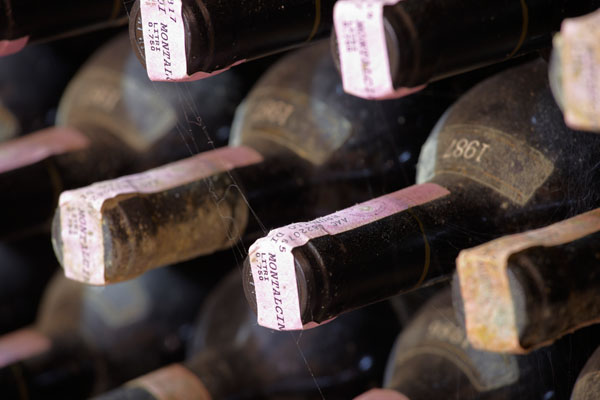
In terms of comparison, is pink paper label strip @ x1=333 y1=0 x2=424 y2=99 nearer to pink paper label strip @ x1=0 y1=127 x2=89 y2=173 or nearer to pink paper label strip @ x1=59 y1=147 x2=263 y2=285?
pink paper label strip @ x1=59 y1=147 x2=263 y2=285

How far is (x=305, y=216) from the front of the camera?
596mm

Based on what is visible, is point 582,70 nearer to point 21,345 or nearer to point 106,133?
point 106,133

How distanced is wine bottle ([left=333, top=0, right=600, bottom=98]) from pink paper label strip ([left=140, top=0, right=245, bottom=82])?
0.07 meters

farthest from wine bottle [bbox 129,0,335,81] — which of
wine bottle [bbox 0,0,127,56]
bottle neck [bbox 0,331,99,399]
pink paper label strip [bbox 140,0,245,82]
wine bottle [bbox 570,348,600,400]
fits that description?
bottle neck [bbox 0,331,99,399]

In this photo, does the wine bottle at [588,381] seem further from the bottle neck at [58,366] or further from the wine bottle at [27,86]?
the wine bottle at [27,86]

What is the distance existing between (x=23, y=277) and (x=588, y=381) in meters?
0.56

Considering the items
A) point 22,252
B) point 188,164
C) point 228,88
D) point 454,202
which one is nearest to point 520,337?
point 454,202

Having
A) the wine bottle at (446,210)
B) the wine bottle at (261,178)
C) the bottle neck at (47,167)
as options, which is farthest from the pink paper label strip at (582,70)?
the bottle neck at (47,167)

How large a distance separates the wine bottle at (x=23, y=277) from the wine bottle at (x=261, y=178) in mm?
281

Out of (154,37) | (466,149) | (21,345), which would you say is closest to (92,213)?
(154,37)

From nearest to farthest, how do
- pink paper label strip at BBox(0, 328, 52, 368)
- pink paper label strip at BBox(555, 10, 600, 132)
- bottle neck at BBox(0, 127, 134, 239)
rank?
1. pink paper label strip at BBox(555, 10, 600, 132)
2. bottle neck at BBox(0, 127, 134, 239)
3. pink paper label strip at BBox(0, 328, 52, 368)

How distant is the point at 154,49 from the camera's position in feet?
1.37

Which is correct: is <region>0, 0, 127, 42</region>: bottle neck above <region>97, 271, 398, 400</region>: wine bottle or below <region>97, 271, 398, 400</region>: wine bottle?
above

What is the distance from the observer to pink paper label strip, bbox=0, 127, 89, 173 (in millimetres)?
628
